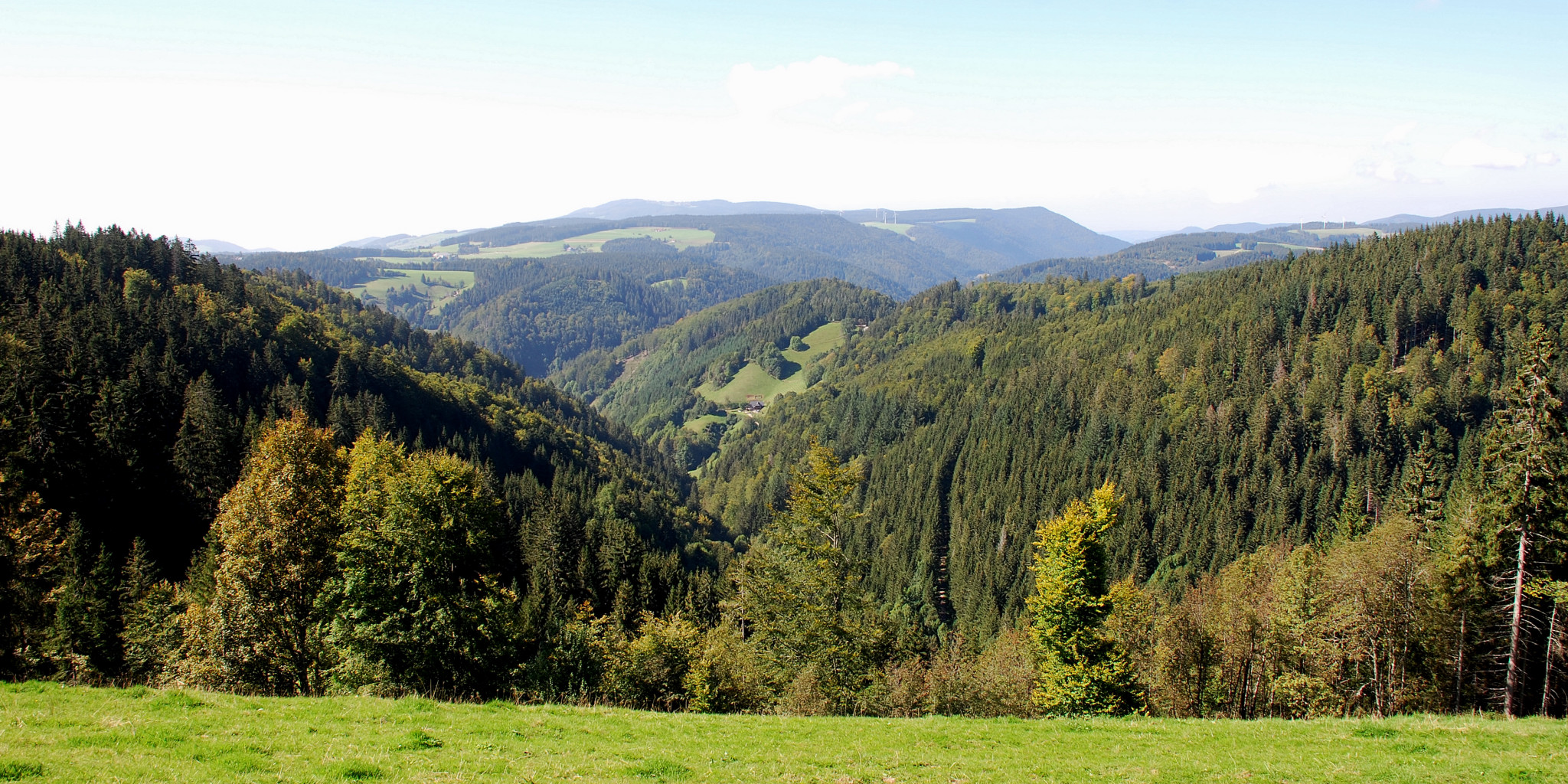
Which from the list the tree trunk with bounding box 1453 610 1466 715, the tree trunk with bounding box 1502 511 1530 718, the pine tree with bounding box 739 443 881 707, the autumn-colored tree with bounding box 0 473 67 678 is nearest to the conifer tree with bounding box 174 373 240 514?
the autumn-colored tree with bounding box 0 473 67 678

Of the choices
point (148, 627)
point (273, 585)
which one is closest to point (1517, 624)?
point (273, 585)

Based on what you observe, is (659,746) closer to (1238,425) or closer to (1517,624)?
(1517,624)

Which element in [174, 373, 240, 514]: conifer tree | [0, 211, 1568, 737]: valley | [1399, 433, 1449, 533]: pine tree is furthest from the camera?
[174, 373, 240, 514]: conifer tree

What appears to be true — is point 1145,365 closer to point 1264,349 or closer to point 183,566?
point 1264,349

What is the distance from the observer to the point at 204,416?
66.2 m

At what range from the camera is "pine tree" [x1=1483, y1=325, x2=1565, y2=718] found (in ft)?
97.4

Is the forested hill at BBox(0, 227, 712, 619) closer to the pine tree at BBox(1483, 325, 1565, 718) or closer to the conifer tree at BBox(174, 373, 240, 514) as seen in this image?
the conifer tree at BBox(174, 373, 240, 514)

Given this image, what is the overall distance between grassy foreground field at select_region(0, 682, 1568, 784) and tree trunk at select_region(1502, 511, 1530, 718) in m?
8.99

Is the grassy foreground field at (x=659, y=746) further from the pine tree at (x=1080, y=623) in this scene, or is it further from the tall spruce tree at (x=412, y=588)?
the pine tree at (x=1080, y=623)

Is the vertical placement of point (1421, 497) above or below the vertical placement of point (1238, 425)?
above

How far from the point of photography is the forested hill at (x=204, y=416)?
183 feet

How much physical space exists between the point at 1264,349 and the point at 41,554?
189 metres

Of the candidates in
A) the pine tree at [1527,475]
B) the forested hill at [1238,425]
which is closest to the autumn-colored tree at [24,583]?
the pine tree at [1527,475]

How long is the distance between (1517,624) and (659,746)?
120 ft
